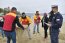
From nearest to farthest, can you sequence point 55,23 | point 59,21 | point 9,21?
point 59,21 < point 55,23 < point 9,21

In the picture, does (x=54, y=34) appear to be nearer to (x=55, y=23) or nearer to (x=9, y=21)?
(x=55, y=23)

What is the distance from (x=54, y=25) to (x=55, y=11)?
492 mm

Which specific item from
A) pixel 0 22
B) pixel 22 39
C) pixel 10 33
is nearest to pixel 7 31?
pixel 10 33

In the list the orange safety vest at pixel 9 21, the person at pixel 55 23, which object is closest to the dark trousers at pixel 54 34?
the person at pixel 55 23

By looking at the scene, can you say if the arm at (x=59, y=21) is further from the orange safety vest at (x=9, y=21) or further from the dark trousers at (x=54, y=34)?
the orange safety vest at (x=9, y=21)

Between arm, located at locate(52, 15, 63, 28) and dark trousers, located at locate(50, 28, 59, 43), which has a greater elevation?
arm, located at locate(52, 15, 63, 28)

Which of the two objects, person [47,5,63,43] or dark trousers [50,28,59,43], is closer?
person [47,5,63,43]

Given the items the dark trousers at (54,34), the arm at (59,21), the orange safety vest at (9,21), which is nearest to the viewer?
the arm at (59,21)

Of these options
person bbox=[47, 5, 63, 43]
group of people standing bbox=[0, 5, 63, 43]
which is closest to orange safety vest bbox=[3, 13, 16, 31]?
group of people standing bbox=[0, 5, 63, 43]

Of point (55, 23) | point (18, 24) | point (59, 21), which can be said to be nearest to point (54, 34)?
point (55, 23)

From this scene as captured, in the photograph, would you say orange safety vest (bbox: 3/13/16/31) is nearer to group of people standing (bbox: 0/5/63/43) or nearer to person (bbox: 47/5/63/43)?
group of people standing (bbox: 0/5/63/43)

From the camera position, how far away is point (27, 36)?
1873 cm

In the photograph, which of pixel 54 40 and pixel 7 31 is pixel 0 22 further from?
pixel 54 40

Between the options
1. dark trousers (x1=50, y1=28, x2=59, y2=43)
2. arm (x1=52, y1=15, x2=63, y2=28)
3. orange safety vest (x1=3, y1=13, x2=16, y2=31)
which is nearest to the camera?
arm (x1=52, y1=15, x2=63, y2=28)
